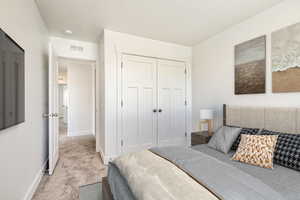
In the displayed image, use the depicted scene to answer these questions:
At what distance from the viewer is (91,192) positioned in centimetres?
197

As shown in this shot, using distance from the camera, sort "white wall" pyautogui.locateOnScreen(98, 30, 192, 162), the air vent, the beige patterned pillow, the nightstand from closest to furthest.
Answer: the beige patterned pillow, the nightstand, "white wall" pyautogui.locateOnScreen(98, 30, 192, 162), the air vent

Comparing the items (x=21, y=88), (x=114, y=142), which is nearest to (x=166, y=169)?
(x=21, y=88)

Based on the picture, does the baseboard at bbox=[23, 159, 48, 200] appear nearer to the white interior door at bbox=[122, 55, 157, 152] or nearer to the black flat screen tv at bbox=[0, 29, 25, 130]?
the black flat screen tv at bbox=[0, 29, 25, 130]

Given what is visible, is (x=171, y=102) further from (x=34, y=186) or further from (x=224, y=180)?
(x=34, y=186)

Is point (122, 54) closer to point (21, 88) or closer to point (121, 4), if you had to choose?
point (121, 4)

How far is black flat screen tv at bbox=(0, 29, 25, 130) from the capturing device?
117 centimetres

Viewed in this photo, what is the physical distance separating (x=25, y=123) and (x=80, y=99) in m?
3.72

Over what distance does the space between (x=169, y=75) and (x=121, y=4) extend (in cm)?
183

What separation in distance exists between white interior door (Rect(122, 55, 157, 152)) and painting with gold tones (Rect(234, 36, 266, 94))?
162 cm

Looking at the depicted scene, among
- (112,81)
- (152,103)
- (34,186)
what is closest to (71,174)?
(34,186)

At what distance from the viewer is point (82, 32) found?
298 cm

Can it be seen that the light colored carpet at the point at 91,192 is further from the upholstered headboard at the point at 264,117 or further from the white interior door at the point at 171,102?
the upholstered headboard at the point at 264,117

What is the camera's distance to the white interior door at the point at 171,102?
11.4 ft

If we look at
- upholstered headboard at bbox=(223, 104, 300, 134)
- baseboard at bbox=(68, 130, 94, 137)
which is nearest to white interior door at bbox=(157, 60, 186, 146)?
upholstered headboard at bbox=(223, 104, 300, 134)
